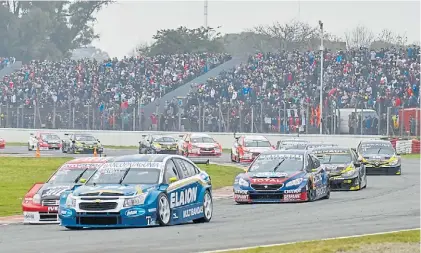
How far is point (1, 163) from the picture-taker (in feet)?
135

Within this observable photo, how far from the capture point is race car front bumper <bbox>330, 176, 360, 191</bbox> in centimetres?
2828

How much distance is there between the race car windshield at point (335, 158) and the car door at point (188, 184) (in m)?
10.4

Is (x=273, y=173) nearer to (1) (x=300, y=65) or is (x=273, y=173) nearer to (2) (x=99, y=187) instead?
(2) (x=99, y=187)

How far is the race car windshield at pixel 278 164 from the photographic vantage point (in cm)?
2397

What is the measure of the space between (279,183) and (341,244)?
33.3 feet

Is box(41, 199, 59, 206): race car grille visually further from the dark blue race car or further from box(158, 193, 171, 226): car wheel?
the dark blue race car

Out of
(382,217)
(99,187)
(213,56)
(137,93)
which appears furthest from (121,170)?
(213,56)

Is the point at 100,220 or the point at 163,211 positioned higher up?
the point at 163,211

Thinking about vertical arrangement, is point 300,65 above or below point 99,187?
above

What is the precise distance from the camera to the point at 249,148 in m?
45.1

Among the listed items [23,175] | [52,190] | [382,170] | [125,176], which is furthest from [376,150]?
[125,176]

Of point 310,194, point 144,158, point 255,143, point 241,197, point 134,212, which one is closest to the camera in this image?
point 134,212

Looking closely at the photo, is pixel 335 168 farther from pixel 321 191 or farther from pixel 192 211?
pixel 192 211

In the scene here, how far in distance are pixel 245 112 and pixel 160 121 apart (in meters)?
6.07
